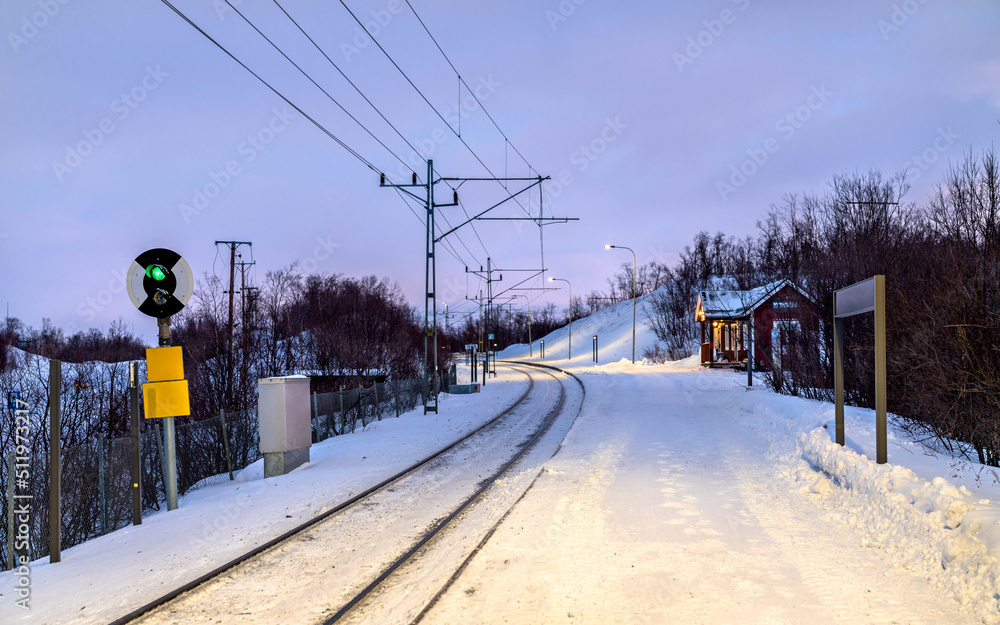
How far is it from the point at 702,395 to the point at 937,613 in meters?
19.5

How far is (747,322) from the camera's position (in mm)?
23859

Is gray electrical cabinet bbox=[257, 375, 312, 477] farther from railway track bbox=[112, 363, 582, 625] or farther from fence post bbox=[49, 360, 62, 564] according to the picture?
fence post bbox=[49, 360, 62, 564]

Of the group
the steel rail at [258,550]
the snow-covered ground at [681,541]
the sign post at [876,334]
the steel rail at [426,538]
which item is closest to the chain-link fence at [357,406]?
the snow-covered ground at [681,541]

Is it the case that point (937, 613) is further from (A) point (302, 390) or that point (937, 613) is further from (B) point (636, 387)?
(B) point (636, 387)

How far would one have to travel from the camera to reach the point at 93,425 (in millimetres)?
18469

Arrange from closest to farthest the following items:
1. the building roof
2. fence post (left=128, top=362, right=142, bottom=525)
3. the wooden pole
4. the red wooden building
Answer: fence post (left=128, top=362, right=142, bottom=525) → the wooden pole → the red wooden building → the building roof

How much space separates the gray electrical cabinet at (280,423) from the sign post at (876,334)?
29.3 ft

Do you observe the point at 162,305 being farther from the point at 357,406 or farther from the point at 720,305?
the point at 720,305

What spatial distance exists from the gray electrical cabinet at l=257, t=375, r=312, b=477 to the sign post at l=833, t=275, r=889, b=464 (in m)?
8.93

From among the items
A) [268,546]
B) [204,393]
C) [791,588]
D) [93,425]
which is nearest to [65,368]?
[204,393]

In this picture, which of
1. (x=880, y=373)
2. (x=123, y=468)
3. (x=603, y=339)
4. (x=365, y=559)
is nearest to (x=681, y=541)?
(x=365, y=559)

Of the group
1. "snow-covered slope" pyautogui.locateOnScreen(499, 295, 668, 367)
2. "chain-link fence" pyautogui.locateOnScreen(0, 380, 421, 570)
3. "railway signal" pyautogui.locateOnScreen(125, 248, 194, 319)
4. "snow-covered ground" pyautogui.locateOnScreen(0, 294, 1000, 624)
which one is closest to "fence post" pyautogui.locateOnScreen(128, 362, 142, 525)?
"snow-covered ground" pyautogui.locateOnScreen(0, 294, 1000, 624)

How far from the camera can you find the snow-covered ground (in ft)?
15.3

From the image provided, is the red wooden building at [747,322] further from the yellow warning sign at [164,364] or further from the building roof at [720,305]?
the yellow warning sign at [164,364]
